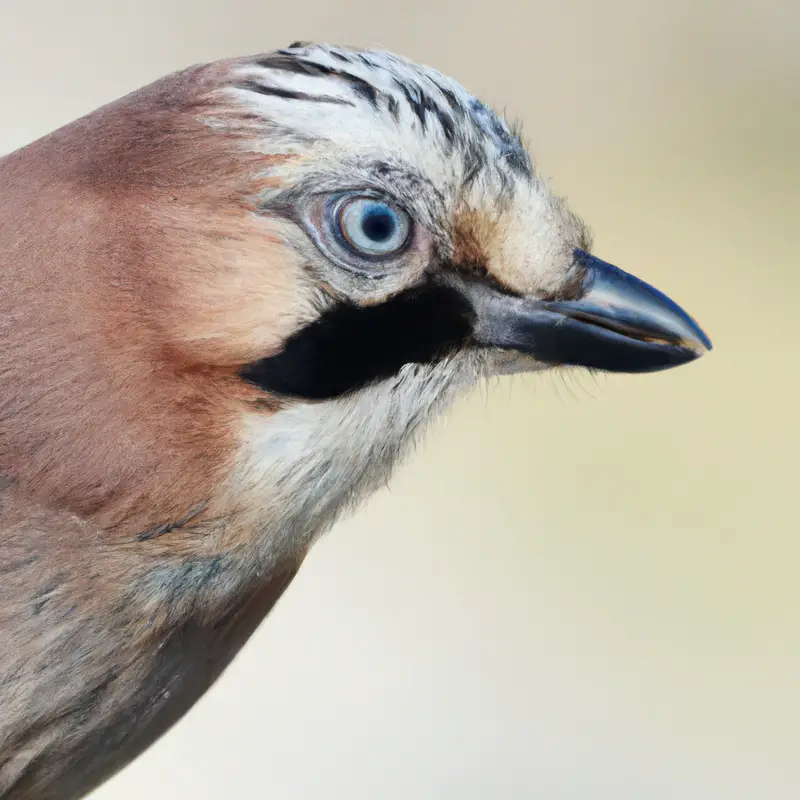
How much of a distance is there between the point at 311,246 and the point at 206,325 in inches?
2.9

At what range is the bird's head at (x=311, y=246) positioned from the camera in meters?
0.47

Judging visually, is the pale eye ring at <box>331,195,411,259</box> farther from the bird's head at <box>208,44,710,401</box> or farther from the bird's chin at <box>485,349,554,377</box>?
the bird's chin at <box>485,349,554,377</box>

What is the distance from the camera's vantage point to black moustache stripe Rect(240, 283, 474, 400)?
475 mm

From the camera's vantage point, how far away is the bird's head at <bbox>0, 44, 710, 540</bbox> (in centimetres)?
47

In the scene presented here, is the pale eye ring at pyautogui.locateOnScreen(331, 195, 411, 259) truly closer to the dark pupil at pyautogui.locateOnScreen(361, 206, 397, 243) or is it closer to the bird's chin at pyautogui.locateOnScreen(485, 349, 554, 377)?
the dark pupil at pyautogui.locateOnScreen(361, 206, 397, 243)

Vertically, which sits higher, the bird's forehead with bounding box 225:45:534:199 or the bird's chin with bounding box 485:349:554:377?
the bird's forehead with bounding box 225:45:534:199

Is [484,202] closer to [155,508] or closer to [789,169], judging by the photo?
[155,508]

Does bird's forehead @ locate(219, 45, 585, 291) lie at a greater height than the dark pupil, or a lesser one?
greater

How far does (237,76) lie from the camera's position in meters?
0.50

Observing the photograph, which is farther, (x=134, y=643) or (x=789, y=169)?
(x=789, y=169)

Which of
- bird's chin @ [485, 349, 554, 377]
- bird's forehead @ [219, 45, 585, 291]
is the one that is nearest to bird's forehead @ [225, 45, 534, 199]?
bird's forehead @ [219, 45, 585, 291]

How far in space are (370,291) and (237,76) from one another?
156 millimetres

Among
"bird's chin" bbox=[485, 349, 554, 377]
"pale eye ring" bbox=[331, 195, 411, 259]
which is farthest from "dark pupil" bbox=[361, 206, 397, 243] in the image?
"bird's chin" bbox=[485, 349, 554, 377]

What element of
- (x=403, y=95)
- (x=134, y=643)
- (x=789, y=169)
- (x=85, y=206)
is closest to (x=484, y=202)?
(x=403, y=95)
